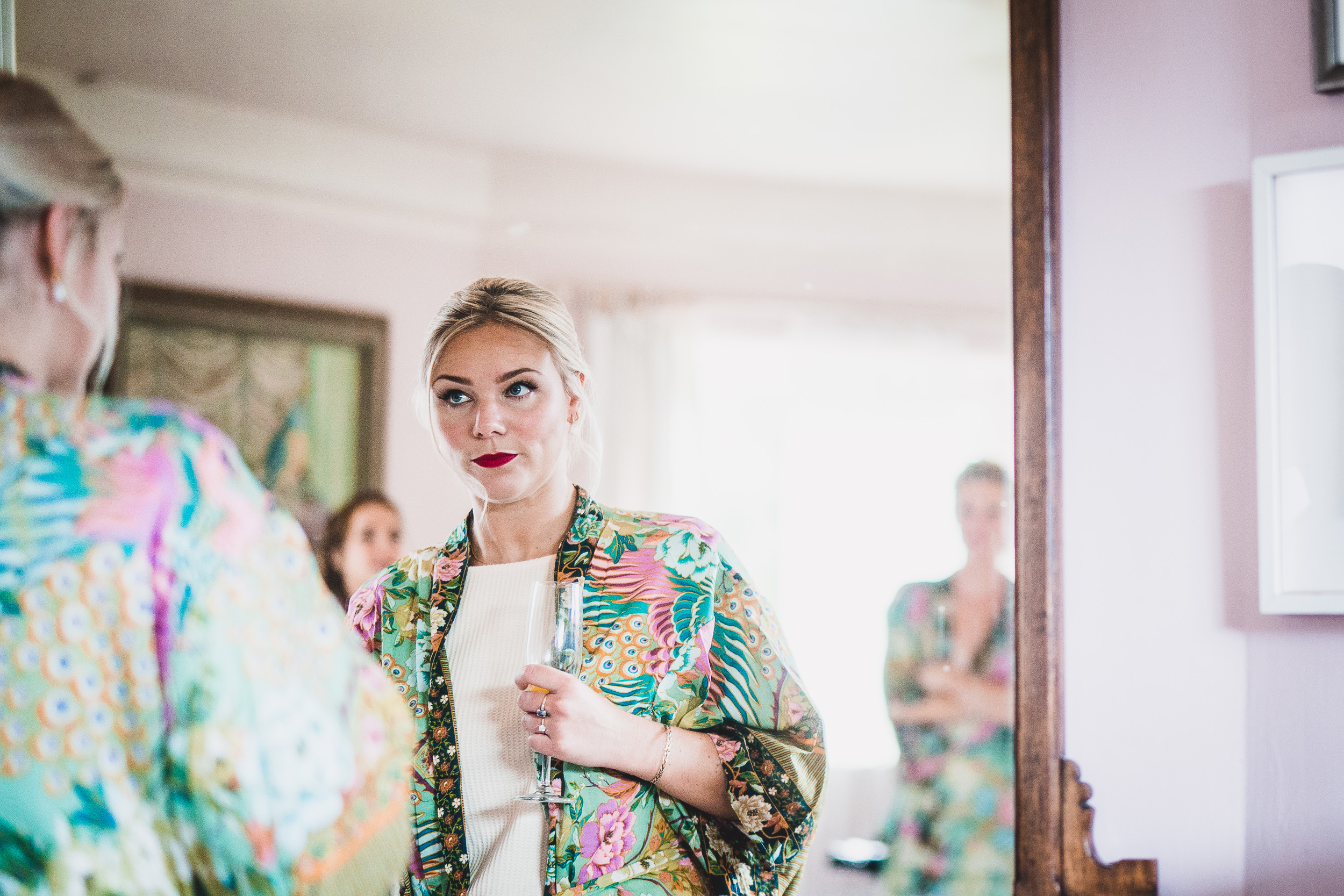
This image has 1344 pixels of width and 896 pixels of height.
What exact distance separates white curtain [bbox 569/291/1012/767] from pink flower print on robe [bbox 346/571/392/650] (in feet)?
0.97

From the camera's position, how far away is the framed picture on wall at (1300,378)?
1.35m

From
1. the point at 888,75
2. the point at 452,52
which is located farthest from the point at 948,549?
the point at 452,52

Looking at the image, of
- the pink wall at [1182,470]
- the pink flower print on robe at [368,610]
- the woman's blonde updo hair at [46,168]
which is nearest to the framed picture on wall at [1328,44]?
the pink wall at [1182,470]

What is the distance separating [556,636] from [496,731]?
6.7 inches

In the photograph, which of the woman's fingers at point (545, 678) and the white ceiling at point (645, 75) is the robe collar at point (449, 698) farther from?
Result: the white ceiling at point (645, 75)

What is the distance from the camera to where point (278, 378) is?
1288 mm

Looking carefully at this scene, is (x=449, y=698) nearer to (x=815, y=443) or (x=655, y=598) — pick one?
(x=655, y=598)

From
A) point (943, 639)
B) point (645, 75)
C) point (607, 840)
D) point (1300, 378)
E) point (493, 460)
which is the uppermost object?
point (645, 75)

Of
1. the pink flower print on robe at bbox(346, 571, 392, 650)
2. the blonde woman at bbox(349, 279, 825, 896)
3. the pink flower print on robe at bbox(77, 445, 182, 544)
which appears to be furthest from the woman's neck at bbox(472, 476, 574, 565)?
the pink flower print on robe at bbox(77, 445, 182, 544)

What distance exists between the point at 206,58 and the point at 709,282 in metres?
0.67

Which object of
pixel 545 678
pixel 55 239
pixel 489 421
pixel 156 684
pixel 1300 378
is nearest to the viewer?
pixel 156 684

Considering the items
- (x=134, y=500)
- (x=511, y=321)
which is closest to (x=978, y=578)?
(x=511, y=321)

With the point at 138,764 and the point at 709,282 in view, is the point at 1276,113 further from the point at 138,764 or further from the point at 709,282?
the point at 138,764

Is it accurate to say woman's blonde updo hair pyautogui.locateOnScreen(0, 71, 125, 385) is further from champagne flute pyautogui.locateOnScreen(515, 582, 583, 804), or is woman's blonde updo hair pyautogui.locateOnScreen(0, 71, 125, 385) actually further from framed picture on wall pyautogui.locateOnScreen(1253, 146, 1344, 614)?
framed picture on wall pyautogui.locateOnScreen(1253, 146, 1344, 614)
